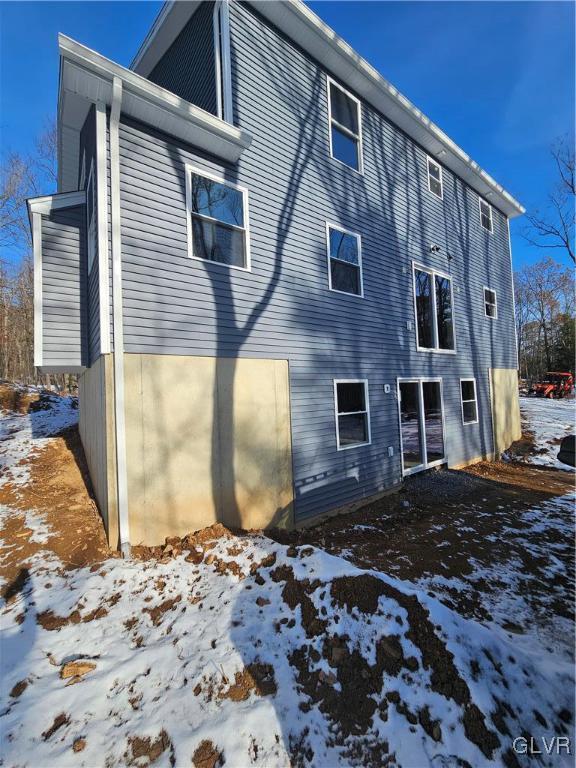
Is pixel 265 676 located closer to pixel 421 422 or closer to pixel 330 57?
pixel 421 422

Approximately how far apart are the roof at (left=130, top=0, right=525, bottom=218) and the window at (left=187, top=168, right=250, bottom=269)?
11.6 feet

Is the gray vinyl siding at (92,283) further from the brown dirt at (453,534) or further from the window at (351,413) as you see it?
the window at (351,413)

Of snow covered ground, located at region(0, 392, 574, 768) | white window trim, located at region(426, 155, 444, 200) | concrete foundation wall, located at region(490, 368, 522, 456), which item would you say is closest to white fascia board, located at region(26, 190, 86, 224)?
snow covered ground, located at region(0, 392, 574, 768)

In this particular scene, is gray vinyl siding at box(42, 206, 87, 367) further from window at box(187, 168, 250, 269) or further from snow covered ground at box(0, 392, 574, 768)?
snow covered ground at box(0, 392, 574, 768)

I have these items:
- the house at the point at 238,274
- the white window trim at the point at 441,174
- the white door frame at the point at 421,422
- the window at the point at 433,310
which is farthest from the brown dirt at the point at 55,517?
the white window trim at the point at 441,174

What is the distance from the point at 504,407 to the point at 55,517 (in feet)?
45.1

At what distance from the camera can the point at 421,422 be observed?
8766 millimetres

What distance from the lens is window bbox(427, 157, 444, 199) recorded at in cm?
1008

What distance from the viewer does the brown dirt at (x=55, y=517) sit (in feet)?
12.7

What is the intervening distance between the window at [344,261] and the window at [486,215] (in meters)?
7.82

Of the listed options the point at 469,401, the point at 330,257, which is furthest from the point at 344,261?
the point at 469,401

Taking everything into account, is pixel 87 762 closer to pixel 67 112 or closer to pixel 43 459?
pixel 43 459

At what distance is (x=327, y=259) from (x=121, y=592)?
244 inches


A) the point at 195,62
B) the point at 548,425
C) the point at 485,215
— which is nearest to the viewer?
the point at 195,62
